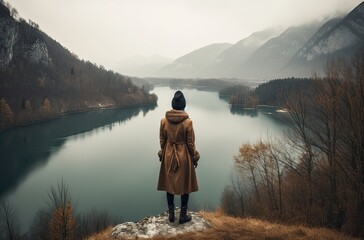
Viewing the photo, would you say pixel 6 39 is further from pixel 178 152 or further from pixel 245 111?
pixel 178 152

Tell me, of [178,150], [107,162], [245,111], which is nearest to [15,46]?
[107,162]

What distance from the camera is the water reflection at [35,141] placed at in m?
47.8

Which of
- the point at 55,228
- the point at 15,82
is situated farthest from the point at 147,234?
the point at 15,82

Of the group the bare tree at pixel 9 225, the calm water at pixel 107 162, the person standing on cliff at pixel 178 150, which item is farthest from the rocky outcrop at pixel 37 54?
the person standing on cliff at pixel 178 150

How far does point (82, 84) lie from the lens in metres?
155

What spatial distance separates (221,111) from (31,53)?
334ft

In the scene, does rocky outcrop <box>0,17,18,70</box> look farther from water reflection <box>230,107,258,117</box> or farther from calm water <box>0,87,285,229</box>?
water reflection <box>230,107,258,117</box>

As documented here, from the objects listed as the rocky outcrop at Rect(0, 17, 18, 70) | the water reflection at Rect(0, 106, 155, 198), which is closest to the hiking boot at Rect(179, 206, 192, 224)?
the water reflection at Rect(0, 106, 155, 198)

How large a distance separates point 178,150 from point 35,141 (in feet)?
236

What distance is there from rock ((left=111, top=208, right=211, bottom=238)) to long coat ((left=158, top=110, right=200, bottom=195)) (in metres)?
1.08

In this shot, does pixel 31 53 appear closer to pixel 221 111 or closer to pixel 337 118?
pixel 221 111

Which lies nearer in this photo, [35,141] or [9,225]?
[9,225]

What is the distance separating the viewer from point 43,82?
132875 millimetres

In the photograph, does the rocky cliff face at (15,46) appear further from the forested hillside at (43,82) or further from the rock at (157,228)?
the rock at (157,228)
